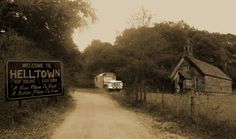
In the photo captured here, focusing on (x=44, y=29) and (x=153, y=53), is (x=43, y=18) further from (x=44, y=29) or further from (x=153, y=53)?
(x=153, y=53)

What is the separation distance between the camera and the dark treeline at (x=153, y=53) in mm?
24438

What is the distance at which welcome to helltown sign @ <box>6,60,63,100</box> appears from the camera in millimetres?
12156

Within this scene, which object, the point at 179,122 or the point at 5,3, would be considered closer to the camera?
the point at 179,122

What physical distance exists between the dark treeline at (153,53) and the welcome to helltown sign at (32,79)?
1058cm

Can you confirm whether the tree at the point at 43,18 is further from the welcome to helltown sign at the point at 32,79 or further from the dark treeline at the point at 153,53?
the welcome to helltown sign at the point at 32,79

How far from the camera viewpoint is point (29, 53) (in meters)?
18.0

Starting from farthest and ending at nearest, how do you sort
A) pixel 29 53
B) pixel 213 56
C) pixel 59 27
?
pixel 213 56 < pixel 59 27 < pixel 29 53

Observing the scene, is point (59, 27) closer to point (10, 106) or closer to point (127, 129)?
point (10, 106)

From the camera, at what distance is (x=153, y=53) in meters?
24.4

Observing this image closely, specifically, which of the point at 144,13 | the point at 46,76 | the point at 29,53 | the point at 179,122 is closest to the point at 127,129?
the point at 179,122

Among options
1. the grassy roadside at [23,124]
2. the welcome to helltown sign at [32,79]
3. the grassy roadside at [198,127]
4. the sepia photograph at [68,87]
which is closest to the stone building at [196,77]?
the sepia photograph at [68,87]

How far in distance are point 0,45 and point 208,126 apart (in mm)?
10359

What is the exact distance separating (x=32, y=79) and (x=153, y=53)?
13.3 m

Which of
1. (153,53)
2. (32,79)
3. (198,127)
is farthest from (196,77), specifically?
(32,79)
